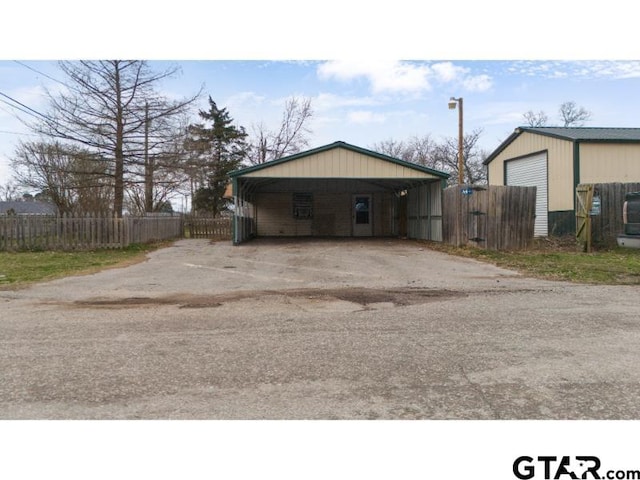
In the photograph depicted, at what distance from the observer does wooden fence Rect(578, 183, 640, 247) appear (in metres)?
14.7

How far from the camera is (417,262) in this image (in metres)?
12.0

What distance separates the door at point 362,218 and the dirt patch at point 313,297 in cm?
1649

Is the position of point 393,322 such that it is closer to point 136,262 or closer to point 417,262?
point 417,262

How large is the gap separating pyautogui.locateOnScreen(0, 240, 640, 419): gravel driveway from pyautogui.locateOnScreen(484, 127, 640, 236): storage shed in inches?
445

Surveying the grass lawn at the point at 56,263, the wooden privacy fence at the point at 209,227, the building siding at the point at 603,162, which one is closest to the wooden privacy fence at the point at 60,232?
the grass lawn at the point at 56,263

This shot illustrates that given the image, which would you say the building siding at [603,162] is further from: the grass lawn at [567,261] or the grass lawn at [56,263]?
the grass lawn at [56,263]

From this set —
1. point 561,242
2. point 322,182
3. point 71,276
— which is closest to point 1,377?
point 71,276

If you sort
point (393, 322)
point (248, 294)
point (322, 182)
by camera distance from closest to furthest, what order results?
point (393, 322) → point (248, 294) → point (322, 182)

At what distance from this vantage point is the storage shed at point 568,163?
17578 mm

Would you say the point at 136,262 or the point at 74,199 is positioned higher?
the point at 74,199

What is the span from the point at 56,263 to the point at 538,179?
18.8m

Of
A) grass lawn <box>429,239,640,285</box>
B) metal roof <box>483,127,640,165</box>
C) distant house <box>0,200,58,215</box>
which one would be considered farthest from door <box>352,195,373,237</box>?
distant house <box>0,200,58,215</box>

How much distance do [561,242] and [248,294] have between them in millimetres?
13038

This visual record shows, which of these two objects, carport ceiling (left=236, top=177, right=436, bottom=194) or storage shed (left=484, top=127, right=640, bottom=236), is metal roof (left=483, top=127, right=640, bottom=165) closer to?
storage shed (left=484, top=127, right=640, bottom=236)
